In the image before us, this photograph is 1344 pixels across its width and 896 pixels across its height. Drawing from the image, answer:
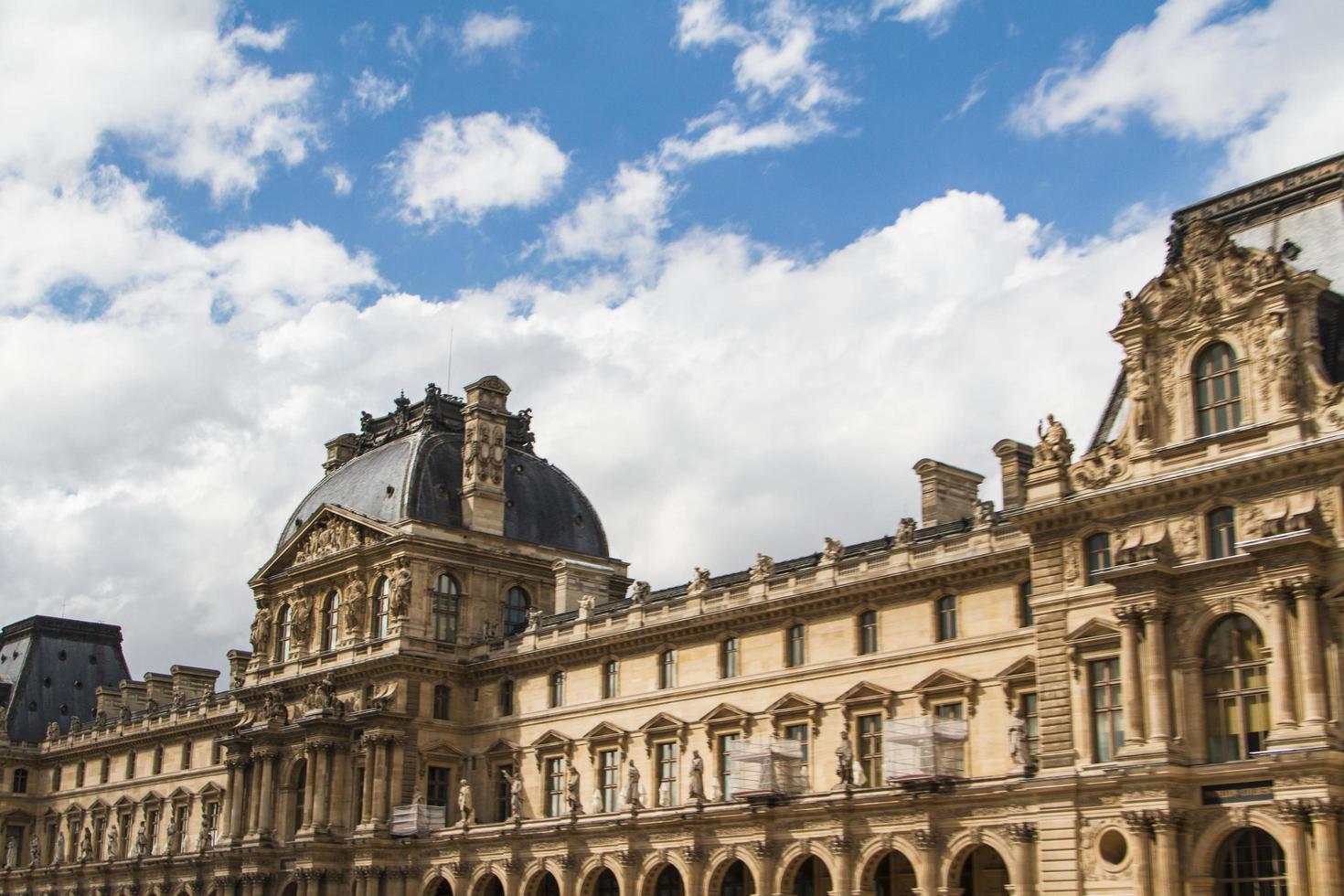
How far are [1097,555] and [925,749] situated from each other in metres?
8.58

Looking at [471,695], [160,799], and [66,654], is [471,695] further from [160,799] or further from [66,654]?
[66,654]

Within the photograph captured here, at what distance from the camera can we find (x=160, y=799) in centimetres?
9344

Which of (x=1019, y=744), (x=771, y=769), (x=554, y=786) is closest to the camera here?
(x=1019, y=744)

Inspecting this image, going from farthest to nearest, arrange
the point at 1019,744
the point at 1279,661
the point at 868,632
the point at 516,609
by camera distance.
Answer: the point at 516,609 < the point at 868,632 < the point at 1019,744 < the point at 1279,661

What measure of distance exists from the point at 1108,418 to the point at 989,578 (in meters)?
7.09

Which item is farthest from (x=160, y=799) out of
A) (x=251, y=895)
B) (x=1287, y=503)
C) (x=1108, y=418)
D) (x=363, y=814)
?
(x=1287, y=503)

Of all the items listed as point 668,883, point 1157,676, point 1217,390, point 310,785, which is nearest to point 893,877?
point 668,883

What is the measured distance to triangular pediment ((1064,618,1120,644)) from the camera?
4581 centimetres

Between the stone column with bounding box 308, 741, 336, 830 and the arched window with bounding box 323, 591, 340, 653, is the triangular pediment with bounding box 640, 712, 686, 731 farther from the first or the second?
the arched window with bounding box 323, 591, 340, 653

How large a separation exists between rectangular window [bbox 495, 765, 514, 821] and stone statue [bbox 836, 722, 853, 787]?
66.6 feet

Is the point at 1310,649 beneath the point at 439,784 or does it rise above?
above

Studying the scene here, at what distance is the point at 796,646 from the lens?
2351 inches

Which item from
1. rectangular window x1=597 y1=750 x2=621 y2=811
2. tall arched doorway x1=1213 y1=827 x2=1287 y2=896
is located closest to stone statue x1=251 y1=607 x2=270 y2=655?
rectangular window x1=597 y1=750 x2=621 y2=811

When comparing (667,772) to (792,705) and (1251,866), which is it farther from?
(1251,866)
